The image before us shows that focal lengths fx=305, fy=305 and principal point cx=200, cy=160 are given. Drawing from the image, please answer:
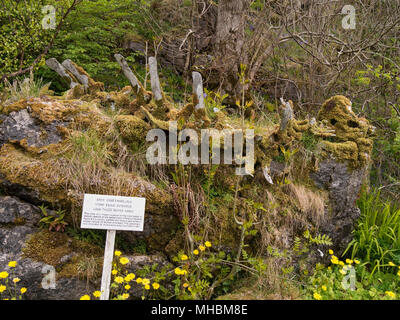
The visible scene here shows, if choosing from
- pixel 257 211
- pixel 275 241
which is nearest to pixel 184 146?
pixel 257 211

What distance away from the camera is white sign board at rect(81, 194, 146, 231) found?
2.40 meters

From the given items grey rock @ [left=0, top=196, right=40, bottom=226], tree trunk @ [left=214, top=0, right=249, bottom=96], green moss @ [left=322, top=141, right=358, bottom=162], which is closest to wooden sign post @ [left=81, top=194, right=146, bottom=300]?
grey rock @ [left=0, top=196, right=40, bottom=226]

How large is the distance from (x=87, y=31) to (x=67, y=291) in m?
4.62

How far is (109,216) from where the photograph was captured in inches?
96.2

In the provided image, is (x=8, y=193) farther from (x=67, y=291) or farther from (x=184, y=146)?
(x=184, y=146)

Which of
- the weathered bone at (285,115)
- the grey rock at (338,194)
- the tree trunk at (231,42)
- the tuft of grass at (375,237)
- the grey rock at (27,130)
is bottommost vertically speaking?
the tuft of grass at (375,237)

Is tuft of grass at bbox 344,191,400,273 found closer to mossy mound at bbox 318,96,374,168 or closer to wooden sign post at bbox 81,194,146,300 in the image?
mossy mound at bbox 318,96,374,168

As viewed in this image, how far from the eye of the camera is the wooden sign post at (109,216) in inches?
93.9

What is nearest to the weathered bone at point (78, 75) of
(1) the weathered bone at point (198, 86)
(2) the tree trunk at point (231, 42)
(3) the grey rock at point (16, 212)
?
(1) the weathered bone at point (198, 86)

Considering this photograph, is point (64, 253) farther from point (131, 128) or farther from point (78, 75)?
point (78, 75)

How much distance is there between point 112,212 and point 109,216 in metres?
0.04

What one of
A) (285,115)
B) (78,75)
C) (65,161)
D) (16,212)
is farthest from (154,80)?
(16,212)

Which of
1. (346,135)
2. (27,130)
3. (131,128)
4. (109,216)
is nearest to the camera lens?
(109,216)

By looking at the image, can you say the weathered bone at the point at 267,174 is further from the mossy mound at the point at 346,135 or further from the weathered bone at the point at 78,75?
the weathered bone at the point at 78,75
